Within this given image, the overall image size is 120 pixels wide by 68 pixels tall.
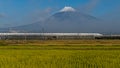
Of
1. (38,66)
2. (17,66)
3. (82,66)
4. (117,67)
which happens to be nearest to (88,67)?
(82,66)

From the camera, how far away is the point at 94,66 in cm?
849

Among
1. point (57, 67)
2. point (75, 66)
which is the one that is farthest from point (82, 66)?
point (57, 67)

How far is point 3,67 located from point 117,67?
337cm

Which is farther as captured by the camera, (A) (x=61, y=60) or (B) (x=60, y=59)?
(B) (x=60, y=59)

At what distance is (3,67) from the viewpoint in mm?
8258

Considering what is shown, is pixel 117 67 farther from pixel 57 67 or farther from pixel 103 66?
pixel 57 67

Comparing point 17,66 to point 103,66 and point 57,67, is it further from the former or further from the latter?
point 103,66

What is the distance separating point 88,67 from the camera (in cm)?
837

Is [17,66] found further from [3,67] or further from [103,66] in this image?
[103,66]

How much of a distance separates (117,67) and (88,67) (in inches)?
34.0

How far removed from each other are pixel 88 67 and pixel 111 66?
2.28ft

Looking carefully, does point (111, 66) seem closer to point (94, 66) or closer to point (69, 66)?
point (94, 66)

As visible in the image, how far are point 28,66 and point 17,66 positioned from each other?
33cm

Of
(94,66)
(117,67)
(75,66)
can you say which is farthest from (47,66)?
(117,67)
